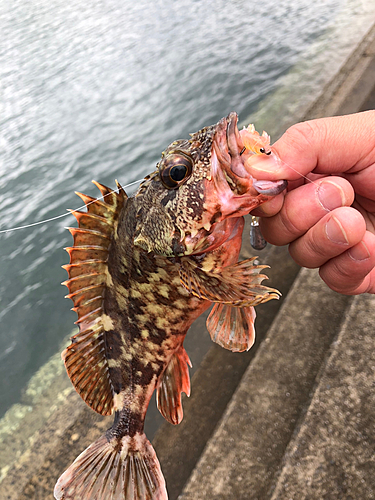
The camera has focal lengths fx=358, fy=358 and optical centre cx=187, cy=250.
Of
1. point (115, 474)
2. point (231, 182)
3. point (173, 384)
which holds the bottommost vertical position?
point (115, 474)

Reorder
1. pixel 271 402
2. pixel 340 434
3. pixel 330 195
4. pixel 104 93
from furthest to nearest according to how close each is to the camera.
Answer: pixel 104 93 < pixel 271 402 < pixel 340 434 < pixel 330 195

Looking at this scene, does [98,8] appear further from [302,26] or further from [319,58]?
[319,58]

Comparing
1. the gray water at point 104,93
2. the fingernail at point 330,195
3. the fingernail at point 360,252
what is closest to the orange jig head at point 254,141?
the fingernail at point 330,195

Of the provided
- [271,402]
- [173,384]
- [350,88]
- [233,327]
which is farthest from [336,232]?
[350,88]

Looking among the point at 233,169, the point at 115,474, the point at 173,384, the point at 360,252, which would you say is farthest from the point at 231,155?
the point at 115,474

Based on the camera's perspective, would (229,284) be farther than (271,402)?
No

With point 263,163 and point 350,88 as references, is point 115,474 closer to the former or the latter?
point 263,163

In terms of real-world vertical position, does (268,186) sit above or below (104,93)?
above

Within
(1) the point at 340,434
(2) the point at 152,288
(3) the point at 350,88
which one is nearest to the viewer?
(2) the point at 152,288

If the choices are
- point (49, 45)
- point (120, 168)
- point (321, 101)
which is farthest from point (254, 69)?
point (49, 45)
